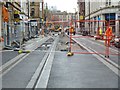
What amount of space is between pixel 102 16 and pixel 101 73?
242 ft

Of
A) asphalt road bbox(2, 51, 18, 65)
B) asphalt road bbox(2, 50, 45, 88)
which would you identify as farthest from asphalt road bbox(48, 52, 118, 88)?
asphalt road bbox(2, 51, 18, 65)

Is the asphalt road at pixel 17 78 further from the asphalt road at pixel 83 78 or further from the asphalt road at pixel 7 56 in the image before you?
the asphalt road at pixel 7 56

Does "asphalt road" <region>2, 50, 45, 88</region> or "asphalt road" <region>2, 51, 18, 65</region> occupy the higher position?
"asphalt road" <region>2, 51, 18, 65</region>

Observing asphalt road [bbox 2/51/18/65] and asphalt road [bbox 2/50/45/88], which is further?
asphalt road [bbox 2/51/18/65]

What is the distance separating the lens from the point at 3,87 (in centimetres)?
1041

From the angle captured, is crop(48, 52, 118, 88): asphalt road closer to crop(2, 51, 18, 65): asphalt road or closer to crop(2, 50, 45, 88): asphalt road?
crop(2, 50, 45, 88): asphalt road

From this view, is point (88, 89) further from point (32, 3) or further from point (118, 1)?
point (32, 3)

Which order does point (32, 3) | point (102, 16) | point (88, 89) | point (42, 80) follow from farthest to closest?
point (32, 3), point (102, 16), point (42, 80), point (88, 89)

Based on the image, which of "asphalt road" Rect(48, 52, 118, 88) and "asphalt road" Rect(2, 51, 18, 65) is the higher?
"asphalt road" Rect(2, 51, 18, 65)

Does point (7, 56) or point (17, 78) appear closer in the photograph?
point (17, 78)

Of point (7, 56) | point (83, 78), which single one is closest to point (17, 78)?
point (83, 78)

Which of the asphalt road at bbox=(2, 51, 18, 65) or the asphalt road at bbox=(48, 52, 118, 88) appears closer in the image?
the asphalt road at bbox=(48, 52, 118, 88)

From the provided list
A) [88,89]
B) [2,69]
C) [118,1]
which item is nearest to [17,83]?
[88,89]

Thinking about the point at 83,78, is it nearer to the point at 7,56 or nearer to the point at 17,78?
the point at 17,78
